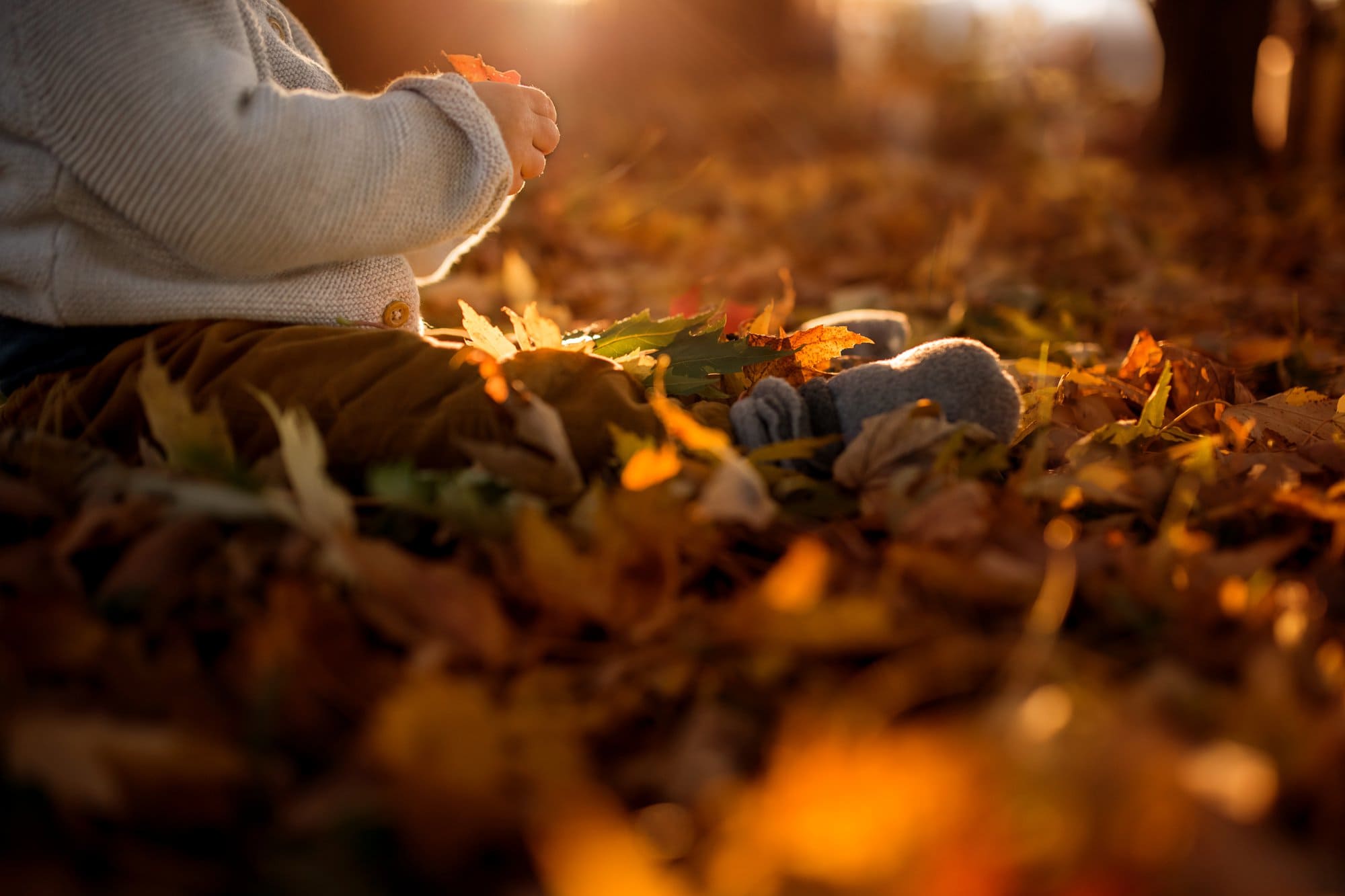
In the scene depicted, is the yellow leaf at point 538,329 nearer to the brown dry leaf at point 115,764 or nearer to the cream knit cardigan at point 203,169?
the cream knit cardigan at point 203,169

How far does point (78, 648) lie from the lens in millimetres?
802

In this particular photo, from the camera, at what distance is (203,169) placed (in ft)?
3.67

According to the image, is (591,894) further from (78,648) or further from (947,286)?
(947,286)

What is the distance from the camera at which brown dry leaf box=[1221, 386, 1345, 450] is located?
147cm

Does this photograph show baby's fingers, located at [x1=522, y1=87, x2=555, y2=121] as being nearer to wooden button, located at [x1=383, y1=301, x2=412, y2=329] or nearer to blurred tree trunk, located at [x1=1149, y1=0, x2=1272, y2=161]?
wooden button, located at [x1=383, y1=301, x2=412, y2=329]

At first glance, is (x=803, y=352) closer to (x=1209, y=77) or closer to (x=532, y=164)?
(x=532, y=164)

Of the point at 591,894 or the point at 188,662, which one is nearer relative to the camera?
the point at 591,894

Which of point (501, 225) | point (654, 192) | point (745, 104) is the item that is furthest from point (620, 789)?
point (745, 104)

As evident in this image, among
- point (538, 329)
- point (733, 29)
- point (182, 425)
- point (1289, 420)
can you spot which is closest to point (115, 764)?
point (182, 425)

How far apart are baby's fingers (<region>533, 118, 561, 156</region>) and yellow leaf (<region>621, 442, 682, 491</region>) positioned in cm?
52

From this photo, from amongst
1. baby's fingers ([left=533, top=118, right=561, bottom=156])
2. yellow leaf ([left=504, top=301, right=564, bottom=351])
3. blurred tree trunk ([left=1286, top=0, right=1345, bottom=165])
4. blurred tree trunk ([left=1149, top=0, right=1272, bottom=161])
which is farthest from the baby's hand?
blurred tree trunk ([left=1286, top=0, right=1345, bottom=165])

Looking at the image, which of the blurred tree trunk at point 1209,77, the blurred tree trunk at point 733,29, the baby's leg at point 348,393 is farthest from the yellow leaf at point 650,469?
the blurred tree trunk at point 733,29

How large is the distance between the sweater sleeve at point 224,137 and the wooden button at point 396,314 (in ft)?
0.53

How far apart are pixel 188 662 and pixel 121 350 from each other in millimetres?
601
